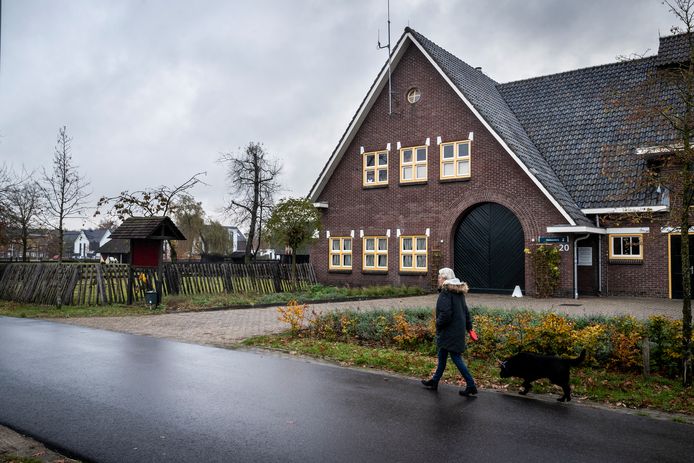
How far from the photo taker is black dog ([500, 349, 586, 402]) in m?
7.18

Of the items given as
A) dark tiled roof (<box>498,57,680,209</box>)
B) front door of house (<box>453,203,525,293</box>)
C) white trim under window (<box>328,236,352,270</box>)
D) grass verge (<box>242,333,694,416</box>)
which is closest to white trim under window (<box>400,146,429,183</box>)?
front door of house (<box>453,203,525,293</box>)

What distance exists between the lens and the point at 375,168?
26.6 m

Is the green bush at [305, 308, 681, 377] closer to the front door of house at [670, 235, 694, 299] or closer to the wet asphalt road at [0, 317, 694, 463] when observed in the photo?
the wet asphalt road at [0, 317, 694, 463]

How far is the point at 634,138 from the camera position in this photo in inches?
838

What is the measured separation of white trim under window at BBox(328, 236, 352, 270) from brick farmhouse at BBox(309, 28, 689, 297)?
0.11 metres

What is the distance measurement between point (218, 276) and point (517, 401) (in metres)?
16.9

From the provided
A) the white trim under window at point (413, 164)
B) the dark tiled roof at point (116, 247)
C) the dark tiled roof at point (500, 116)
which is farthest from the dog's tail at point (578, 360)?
the dark tiled roof at point (116, 247)

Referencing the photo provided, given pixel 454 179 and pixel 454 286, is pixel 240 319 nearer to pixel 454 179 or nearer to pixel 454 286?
pixel 454 286

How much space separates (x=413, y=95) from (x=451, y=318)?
1940 cm

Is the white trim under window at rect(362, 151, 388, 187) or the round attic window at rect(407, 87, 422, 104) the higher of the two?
the round attic window at rect(407, 87, 422, 104)

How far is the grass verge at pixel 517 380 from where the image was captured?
288 inches

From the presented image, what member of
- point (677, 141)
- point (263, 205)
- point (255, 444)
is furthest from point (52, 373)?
point (263, 205)

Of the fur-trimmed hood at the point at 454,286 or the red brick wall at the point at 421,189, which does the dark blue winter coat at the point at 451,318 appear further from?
the red brick wall at the point at 421,189

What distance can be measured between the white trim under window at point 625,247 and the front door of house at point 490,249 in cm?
325
